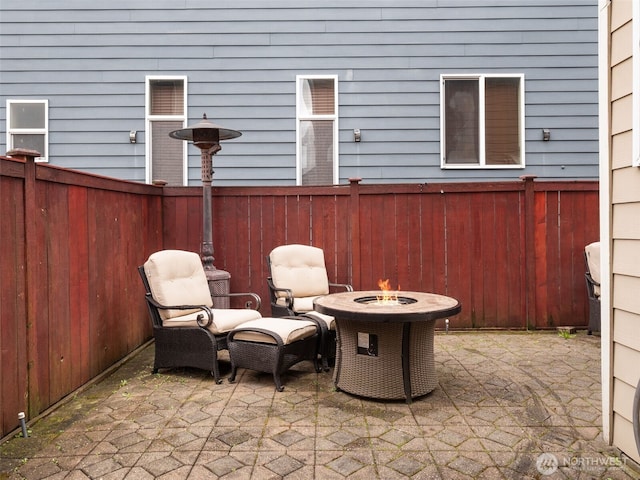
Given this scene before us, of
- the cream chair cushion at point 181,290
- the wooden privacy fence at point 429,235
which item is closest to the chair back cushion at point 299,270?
the wooden privacy fence at point 429,235

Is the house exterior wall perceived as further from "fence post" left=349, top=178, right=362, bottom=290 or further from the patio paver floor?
"fence post" left=349, top=178, right=362, bottom=290

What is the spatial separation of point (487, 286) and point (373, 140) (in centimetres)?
244

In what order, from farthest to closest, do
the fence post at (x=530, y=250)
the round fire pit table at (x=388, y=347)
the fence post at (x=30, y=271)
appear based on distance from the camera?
the fence post at (x=530, y=250), the round fire pit table at (x=388, y=347), the fence post at (x=30, y=271)

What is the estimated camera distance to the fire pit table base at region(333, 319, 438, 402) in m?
3.35

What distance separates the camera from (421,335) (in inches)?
136

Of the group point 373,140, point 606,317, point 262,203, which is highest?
point 373,140

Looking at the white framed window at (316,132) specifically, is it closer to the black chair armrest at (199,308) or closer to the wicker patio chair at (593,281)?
the black chair armrest at (199,308)

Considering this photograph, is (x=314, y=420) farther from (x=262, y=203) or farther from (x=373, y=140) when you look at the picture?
(x=373, y=140)

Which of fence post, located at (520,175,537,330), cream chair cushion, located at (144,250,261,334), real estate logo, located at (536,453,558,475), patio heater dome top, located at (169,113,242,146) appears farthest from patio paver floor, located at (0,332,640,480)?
patio heater dome top, located at (169,113,242,146)

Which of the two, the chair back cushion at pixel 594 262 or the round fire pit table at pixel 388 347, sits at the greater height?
the chair back cushion at pixel 594 262

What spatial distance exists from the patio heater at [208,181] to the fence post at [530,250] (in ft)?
11.3

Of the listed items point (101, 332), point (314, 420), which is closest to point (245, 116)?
point (101, 332)

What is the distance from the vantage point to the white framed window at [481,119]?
6.50m

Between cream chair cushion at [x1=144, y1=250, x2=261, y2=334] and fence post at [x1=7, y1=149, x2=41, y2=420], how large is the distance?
1100 millimetres
